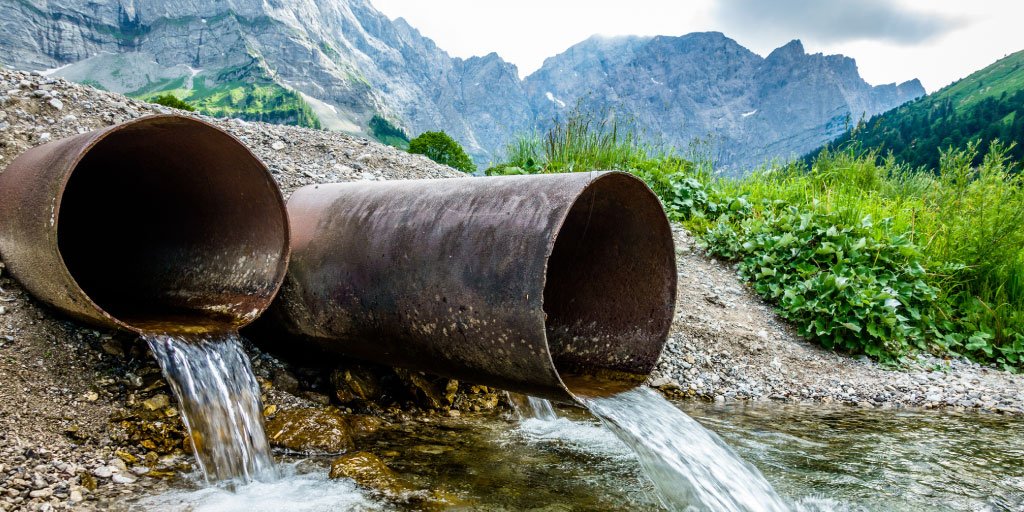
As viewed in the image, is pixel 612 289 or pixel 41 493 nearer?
pixel 41 493

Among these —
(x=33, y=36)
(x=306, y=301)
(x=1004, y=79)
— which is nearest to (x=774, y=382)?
(x=306, y=301)

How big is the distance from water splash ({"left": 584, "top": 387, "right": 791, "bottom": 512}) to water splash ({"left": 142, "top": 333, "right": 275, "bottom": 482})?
170cm

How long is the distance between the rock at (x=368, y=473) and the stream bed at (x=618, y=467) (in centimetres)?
7

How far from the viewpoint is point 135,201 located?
169 inches

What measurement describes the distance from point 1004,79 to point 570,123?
9462cm

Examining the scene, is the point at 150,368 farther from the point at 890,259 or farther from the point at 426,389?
the point at 890,259

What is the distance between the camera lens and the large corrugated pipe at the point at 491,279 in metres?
2.51

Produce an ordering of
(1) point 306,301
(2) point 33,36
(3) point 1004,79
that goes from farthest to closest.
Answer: (2) point 33,36 < (3) point 1004,79 < (1) point 306,301

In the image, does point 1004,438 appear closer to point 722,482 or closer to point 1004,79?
point 722,482

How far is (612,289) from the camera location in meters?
3.44

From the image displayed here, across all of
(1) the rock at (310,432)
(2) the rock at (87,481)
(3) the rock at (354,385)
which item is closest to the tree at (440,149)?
(3) the rock at (354,385)

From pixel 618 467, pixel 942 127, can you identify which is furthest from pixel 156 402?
pixel 942 127

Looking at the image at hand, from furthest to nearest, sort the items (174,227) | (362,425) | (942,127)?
(942,127) → (174,227) → (362,425)

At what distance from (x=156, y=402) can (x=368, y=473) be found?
4.07ft
